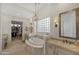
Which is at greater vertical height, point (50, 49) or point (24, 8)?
point (24, 8)

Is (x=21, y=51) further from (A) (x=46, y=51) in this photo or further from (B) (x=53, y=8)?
(B) (x=53, y=8)

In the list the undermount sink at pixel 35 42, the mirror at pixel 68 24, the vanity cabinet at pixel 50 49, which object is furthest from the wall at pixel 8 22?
the mirror at pixel 68 24

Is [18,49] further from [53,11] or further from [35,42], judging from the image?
[53,11]

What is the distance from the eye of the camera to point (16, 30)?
183cm

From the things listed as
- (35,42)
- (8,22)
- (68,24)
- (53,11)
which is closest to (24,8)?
(8,22)

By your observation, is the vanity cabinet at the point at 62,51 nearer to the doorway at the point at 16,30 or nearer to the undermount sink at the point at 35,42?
the undermount sink at the point at 35,42

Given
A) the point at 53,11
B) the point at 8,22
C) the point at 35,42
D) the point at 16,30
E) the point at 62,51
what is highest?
the point at 53,11

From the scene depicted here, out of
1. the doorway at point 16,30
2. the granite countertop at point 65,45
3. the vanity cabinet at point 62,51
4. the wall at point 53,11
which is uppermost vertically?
the wall at point 53,11

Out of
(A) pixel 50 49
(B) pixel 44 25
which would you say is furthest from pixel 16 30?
(A) pixel 50 49

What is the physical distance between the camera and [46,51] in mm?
1832

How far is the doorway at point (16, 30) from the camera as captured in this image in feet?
5.97

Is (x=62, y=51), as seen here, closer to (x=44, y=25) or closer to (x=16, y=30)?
(x=44, y=25)
